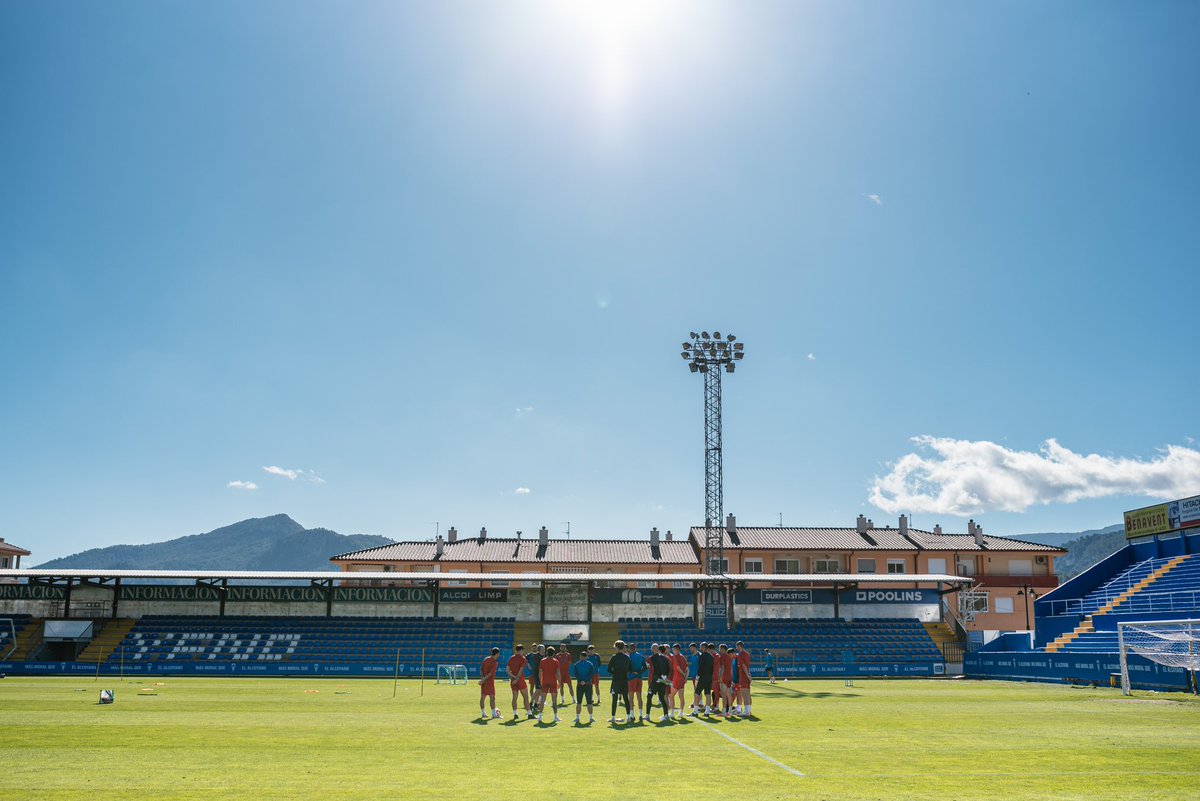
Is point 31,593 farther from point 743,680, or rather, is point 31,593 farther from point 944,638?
point 944,638

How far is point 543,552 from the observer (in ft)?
252

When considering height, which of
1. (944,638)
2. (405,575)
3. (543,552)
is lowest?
(944,638)

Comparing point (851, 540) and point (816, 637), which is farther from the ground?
point (851, 540)

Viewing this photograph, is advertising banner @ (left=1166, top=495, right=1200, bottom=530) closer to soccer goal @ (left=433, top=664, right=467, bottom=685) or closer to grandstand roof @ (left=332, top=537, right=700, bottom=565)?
grandstand roof @ (left=332, top=537, right=700, bottom=565)

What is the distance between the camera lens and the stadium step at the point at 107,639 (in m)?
49.8

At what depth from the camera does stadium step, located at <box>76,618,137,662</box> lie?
49.8m

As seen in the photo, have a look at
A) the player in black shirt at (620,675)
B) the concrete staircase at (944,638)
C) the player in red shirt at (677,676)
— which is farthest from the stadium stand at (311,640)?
the player in black shirt at (620,675)

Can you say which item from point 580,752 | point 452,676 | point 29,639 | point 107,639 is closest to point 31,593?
point 29,639

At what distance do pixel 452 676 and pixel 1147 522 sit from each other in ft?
147

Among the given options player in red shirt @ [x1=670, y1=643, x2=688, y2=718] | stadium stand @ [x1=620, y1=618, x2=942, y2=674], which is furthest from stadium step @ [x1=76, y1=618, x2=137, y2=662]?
player in red shirt @ [x1=670, y1=643, x2=688, y2=718]

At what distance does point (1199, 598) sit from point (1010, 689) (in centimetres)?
1439

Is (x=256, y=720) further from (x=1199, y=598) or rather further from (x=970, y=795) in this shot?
(x=1199, y=598)

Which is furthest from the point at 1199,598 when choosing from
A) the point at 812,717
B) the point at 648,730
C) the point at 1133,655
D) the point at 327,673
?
the point at 327,673

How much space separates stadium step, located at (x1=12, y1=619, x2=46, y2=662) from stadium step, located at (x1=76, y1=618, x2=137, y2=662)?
111 inches
